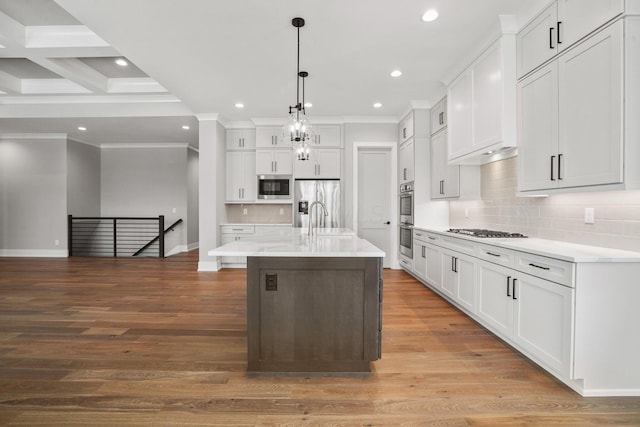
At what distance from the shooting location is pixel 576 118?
85.9 inches

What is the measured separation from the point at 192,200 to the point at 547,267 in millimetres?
8392

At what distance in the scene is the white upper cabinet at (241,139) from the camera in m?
6.19

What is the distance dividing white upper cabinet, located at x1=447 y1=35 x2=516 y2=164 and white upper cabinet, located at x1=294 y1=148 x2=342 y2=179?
7.39 feet

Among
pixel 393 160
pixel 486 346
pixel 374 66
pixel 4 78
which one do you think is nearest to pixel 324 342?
pixel 486 346

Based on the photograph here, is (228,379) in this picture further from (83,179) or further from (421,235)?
(83,179)

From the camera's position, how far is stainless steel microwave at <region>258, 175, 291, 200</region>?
6008 mm

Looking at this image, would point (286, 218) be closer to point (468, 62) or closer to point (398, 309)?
point (398, 309)

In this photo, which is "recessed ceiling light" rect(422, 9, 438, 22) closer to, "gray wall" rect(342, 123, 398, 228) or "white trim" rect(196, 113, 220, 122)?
"gray wall" rect(342, 123, 398, 228)

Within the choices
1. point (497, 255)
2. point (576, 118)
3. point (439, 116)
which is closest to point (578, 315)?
point (497, 255)

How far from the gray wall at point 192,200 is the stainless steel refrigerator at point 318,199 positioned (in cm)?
407

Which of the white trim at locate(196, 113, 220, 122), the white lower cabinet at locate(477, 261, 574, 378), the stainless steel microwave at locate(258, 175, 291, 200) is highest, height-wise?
the white trim at locate(196, 113, 220, 122)

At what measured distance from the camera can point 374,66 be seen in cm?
376

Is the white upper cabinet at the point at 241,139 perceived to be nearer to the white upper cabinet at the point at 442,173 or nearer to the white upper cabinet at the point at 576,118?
the white upper cabinet at the point at 442,173

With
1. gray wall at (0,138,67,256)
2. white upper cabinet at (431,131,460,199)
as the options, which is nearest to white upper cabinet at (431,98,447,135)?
white upper cabinet at (431,131,460,199)
